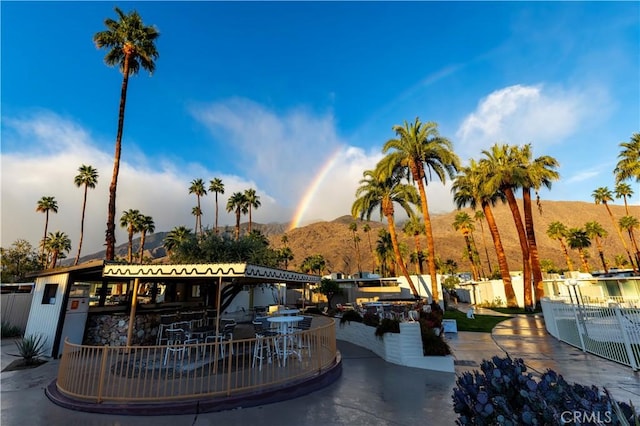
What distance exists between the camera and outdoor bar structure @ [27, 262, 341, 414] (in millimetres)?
5484

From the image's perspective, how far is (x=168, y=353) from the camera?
8.74 meters

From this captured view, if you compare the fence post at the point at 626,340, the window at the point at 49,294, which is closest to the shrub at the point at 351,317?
the fence post at the point at 626,340

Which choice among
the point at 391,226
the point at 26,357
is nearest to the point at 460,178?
the point at 391,226

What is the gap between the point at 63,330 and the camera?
10414mm

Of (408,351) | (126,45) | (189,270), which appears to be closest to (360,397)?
(408,351)

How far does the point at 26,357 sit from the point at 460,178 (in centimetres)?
3796

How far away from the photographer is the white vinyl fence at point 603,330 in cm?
783

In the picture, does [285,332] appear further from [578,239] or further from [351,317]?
[578,239]

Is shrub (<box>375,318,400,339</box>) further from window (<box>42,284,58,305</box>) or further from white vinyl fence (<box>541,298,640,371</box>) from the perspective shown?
window (<box>42,284,58,305</box>)

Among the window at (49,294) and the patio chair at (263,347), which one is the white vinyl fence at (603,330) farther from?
the window at (49,294)

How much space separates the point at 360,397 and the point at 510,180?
28099mm

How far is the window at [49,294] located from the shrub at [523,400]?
44.9 feet

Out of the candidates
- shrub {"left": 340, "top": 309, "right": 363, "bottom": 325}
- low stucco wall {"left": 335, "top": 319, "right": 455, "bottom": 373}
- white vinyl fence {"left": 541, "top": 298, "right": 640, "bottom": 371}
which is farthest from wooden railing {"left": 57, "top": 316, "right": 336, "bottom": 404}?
white vinyl fence {"left": 541, "top": 298, "right": 640, "bottom": 371}

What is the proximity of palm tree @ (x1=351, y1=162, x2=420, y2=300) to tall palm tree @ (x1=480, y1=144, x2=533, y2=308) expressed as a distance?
852cm
